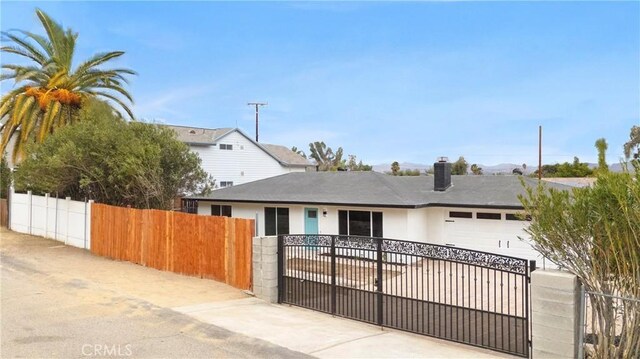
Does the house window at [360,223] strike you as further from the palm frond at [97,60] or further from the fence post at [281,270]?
the palm frond at [97,60]

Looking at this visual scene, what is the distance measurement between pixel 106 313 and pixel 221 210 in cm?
1511

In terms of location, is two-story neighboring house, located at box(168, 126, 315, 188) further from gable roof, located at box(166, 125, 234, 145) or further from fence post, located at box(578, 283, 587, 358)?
fence post, located at box(578, 283, 587, 358)

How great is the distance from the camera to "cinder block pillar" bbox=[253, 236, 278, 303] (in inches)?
450

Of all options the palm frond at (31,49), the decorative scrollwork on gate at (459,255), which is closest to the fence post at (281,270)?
the decorative scrollwork on gate at (459,255)

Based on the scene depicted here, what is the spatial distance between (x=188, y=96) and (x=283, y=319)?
1043 inches

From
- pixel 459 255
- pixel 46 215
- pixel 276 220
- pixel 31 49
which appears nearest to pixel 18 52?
pixel 31 49

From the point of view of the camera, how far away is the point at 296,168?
42.6m

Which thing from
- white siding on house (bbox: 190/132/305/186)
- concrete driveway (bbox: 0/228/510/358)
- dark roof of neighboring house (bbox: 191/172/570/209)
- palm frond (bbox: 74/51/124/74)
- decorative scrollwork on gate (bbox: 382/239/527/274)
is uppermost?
palm frond (bbox: 74/51/124/74)

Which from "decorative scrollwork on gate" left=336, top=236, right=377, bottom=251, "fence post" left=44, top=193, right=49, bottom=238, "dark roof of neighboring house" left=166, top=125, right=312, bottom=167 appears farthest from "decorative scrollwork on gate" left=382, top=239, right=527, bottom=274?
"dark roof of neighboring house" left=166, top=125, right=312, bottom=167

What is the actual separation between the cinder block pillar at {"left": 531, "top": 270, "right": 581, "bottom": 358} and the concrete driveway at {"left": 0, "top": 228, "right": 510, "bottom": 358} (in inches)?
33.5

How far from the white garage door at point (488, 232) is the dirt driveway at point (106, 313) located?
421 inches

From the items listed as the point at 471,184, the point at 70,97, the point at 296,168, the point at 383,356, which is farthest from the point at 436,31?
the point at 296,168

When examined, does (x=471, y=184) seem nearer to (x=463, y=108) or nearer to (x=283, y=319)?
(x=463, y=108)

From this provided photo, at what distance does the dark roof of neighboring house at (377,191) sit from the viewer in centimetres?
1972
